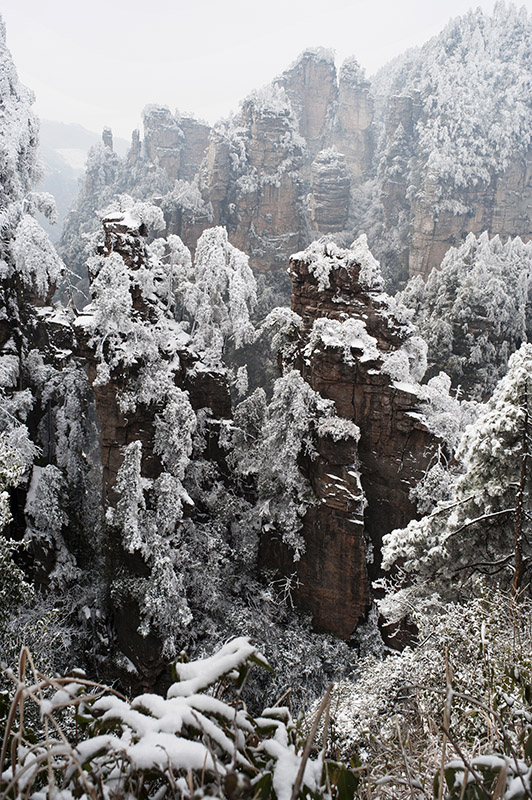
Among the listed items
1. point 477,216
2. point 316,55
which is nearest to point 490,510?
point 477,216

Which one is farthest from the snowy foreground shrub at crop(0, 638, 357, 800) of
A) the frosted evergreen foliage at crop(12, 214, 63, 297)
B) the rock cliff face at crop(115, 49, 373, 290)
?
the rock cliff face at crop(115, 49, 373, 290)

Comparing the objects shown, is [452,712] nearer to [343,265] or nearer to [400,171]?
[343,265]

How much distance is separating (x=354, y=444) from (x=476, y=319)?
11.0 m

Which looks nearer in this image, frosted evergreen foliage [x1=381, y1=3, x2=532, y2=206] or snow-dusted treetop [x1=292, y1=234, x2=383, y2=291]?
snow-dusted treetop [x1=292, y1=234, x2=383, y2=291]

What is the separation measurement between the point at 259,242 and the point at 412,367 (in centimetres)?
2342

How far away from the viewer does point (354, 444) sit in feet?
31.3

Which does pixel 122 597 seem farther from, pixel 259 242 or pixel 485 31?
pixel 485 31

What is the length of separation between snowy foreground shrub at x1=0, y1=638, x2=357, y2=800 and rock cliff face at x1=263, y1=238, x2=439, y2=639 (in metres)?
8.41

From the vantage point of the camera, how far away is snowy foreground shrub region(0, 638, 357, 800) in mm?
944

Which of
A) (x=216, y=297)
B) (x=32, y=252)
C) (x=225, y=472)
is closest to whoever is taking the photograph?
(x=32, y=252)

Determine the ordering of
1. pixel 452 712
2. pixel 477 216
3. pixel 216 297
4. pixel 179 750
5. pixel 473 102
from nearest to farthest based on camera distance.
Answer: pixel 179 750, pixel 452 712, pixel 216 297, pixel 477 216, pixel 473 102

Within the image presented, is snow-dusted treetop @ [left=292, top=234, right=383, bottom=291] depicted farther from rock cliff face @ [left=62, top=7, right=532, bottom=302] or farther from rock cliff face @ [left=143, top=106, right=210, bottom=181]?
rock cliff face @ [left=143, top=106, right=210, bottom=181]

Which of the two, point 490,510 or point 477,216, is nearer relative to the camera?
point 490,510

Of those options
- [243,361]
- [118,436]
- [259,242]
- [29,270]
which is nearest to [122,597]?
[118,436]
